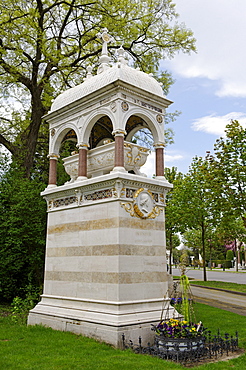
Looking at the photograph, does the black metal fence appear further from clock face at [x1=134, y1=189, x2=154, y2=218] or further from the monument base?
clock face at [x1=134, y1=189, x2=154, y2=218]

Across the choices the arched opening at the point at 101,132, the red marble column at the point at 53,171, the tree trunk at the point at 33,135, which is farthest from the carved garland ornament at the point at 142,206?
the tree trunk at the point at 33,135

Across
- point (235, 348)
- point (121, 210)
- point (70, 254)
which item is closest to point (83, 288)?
point (70, 254)

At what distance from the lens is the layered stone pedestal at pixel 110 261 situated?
889 cm

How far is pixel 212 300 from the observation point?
18875mm

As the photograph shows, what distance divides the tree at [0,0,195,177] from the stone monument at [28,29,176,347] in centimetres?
845

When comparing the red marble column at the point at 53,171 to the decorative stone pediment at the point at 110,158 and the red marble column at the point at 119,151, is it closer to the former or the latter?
the decorative stone pediment at the point at 110,158

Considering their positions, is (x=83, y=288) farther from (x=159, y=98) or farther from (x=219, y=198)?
(x=219, y=198)

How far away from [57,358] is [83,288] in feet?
8.07

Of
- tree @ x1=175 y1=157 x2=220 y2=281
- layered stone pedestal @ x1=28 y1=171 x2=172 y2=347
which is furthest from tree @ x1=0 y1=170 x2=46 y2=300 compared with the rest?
tree @ x1=175 y1=157 x2=220 y2=281

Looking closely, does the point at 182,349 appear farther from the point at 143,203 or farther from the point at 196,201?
the point at 196,201

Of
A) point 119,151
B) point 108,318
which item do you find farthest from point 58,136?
point 108,318

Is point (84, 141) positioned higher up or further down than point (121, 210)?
higher up

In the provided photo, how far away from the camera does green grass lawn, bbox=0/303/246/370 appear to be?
704 centimetres

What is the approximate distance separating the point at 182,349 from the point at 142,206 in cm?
347
